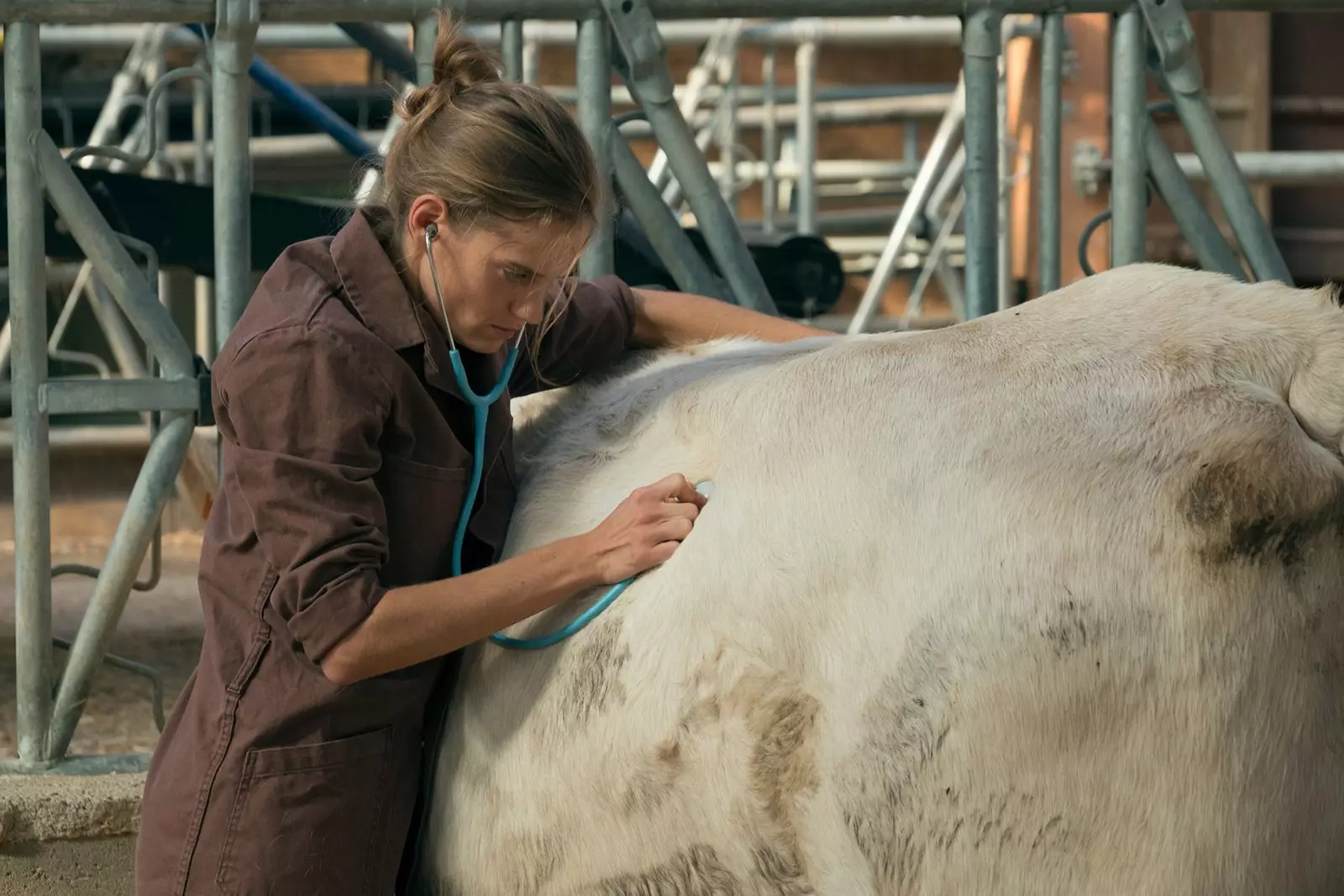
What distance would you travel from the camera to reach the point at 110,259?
2682 mm

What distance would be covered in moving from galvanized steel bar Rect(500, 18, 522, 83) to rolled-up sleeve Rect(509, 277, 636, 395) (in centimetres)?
50

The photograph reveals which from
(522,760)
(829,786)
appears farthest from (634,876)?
(829,786)

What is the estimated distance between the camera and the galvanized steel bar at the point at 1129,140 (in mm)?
2746

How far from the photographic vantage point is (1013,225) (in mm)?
7191

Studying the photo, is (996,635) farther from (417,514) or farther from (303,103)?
(303,103)

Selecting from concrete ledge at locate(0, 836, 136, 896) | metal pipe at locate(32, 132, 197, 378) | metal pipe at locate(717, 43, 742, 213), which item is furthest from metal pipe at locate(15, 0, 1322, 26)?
metal pipe at locate(717, 43, 742, 213)

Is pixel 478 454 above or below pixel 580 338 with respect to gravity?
below

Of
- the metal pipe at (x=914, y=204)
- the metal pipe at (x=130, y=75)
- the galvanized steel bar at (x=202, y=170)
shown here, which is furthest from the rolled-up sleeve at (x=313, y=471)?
the metal pipe at (x=130, y=75)

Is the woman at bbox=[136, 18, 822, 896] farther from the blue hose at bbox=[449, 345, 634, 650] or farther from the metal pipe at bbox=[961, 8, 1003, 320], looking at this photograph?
the metal pipe at bbox=[961, 8, 1003, 320]

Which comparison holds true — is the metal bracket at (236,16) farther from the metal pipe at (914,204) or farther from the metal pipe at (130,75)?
the metal pipe at (130,75)

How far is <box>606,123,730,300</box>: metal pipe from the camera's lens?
9.07 feet

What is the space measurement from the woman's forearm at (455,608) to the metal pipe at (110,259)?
1018 millimetres

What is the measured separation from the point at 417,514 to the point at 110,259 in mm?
1003

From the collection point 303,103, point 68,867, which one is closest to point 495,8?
point 68,867
